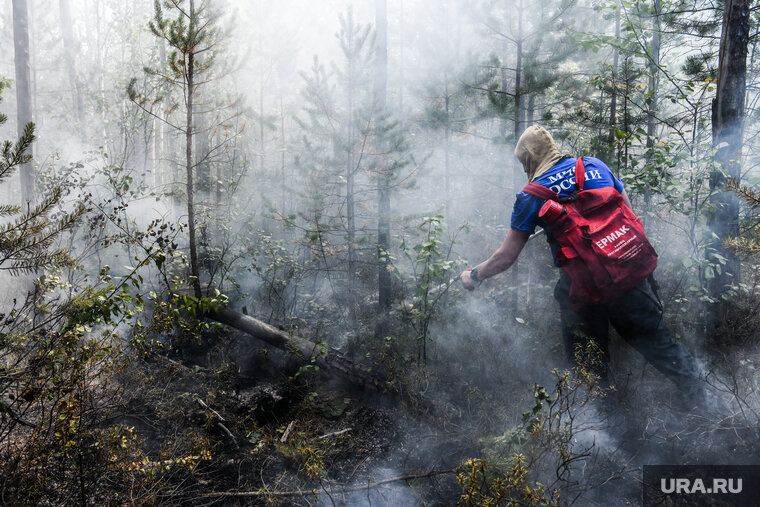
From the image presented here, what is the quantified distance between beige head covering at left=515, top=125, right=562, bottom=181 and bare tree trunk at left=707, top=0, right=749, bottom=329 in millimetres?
1816

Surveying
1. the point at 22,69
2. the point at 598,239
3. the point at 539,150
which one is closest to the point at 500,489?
the point at 598,239

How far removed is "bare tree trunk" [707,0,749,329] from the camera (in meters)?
3.79

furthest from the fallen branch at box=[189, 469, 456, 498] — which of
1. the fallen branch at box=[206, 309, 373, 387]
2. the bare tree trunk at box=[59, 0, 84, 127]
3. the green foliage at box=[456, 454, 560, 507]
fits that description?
the bare tree trunk at box=[59, 0, 84, 127]

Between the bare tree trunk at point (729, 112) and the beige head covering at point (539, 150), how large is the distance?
5.96ft

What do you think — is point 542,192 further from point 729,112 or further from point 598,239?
point 729,112

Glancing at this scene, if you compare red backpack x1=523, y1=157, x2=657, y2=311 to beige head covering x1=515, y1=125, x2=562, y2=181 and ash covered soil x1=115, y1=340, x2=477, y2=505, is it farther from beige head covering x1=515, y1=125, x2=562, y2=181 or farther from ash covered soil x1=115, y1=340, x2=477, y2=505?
ash covered soil x1=115, y1=340, x2=477, y2=505

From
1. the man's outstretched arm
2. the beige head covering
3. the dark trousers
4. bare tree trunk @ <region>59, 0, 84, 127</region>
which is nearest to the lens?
the dark trousers

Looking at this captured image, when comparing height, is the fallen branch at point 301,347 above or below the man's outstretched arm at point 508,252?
below

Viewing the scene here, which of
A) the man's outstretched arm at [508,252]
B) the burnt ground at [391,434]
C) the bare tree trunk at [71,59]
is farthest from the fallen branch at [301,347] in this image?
the bare tree trunk at [71,59]

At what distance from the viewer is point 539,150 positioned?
10.2ft

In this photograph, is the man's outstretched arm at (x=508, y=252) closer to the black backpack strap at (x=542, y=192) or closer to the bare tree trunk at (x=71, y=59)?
the black backpack strap at (x=542, y=192)

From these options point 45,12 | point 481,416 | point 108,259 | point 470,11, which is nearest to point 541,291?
point 481,416

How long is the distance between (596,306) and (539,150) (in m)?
1.19

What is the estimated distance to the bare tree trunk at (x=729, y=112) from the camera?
3.79 metres
